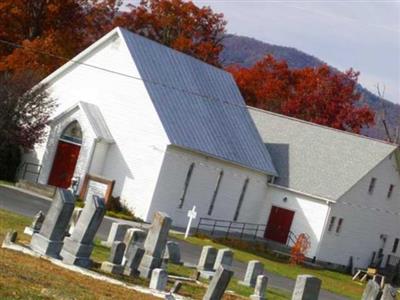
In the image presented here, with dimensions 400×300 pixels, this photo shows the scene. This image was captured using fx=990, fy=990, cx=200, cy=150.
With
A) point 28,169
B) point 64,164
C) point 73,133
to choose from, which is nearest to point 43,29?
point 28,169

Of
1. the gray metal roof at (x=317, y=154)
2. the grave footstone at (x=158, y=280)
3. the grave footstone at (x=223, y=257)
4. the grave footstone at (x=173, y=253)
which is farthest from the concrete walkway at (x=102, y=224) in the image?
the gray metal roof at (x=317, y=154)

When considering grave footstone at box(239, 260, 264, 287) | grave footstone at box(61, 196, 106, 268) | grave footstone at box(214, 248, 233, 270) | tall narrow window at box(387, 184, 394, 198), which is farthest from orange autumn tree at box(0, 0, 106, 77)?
grave footstone at box(61, 196, 106, 268)

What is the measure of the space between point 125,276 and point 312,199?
103ft

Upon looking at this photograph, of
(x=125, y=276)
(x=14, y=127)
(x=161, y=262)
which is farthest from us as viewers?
(x=14, y=127)

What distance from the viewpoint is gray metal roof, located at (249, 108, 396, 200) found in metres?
53.1

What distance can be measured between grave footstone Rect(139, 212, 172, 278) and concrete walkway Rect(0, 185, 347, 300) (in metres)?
6.81

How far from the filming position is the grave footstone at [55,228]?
21.2m

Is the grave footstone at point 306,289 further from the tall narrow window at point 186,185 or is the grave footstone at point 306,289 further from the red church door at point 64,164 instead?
the red church door at point 64,164

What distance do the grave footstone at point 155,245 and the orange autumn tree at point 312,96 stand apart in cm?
5814

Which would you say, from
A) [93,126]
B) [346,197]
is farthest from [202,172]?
[346,197]

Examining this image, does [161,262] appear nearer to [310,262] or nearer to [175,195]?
[175,195]

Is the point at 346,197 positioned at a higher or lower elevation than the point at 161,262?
higher

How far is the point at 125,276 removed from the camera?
72.9 feet

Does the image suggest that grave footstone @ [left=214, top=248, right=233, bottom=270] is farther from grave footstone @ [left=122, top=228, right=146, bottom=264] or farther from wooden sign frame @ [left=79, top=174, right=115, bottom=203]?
wooden sign frame @ [left=79, top=174, right=115, bottom=203]
